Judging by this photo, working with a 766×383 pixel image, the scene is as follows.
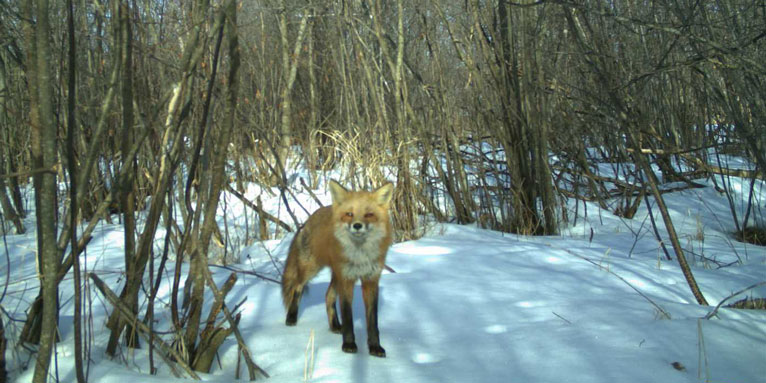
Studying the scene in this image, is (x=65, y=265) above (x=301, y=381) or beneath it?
above

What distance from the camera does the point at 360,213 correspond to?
3.43 metres

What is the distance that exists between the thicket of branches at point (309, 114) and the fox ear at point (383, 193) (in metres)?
0.60

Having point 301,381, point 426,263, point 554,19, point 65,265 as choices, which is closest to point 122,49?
point 65,265

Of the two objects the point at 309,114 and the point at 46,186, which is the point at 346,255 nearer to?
the point at 46,186

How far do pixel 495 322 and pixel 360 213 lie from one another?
1.08 metres

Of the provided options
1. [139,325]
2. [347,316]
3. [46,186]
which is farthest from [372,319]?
[46,186]

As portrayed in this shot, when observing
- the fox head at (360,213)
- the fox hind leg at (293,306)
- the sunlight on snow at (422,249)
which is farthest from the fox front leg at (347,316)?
the sunlight on snow at (422,249)

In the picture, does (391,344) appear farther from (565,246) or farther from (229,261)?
(565,246)

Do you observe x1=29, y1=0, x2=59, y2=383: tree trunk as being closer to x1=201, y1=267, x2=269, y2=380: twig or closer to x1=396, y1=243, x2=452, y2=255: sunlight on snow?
x1=201, y1=267, x2=269, y2=380: twig

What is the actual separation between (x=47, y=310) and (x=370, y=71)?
5219 mm

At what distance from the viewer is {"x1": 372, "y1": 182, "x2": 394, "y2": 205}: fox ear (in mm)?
3613

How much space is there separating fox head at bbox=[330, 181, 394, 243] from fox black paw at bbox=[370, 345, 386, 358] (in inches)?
24.2

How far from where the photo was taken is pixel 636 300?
388 cm

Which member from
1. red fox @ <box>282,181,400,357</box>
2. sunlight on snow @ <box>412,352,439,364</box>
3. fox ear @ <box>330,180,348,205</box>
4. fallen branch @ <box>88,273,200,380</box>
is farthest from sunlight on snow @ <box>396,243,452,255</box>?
fallen branch @ <box>88,273,200,380</box>
